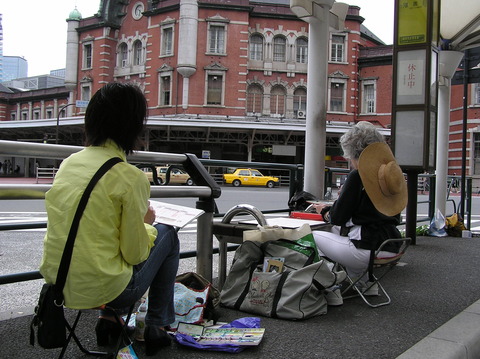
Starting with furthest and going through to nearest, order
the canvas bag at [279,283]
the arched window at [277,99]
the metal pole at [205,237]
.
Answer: the arched window at [277,99]
the metal pole at [205,237]
the canvas bag at [279,283]

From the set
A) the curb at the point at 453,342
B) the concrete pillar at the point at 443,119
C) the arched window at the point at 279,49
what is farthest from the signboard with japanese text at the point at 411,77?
the arched window at the point at 279,49

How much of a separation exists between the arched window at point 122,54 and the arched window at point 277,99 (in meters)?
15.2

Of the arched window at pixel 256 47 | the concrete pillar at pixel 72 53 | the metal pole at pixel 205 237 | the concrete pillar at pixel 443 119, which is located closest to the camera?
the metal pole at pixel 205 237

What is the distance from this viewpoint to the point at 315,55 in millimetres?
7215

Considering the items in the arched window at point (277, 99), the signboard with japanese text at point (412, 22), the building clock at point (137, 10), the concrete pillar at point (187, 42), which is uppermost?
the building clock at point (137, 10)

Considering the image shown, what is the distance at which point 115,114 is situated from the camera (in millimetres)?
2322

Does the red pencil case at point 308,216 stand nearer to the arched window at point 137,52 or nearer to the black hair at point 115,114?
the black hair at point 115,114

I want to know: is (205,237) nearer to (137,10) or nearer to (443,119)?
(443,119)

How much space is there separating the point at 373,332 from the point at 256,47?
130ft

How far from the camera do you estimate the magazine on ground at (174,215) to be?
2791mm

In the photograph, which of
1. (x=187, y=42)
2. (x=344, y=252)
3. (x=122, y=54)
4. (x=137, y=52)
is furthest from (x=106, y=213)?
(x=122, y=54)

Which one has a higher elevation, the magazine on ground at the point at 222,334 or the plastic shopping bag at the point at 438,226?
the plastic shopping bag at the point at 438,226

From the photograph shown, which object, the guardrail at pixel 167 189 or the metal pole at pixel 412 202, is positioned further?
the metal pole at pixel 412 202

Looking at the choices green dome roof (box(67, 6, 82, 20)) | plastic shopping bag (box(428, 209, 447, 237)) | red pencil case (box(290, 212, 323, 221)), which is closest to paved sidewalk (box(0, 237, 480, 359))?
red pencil case (box(290, 212, 323, 221))
